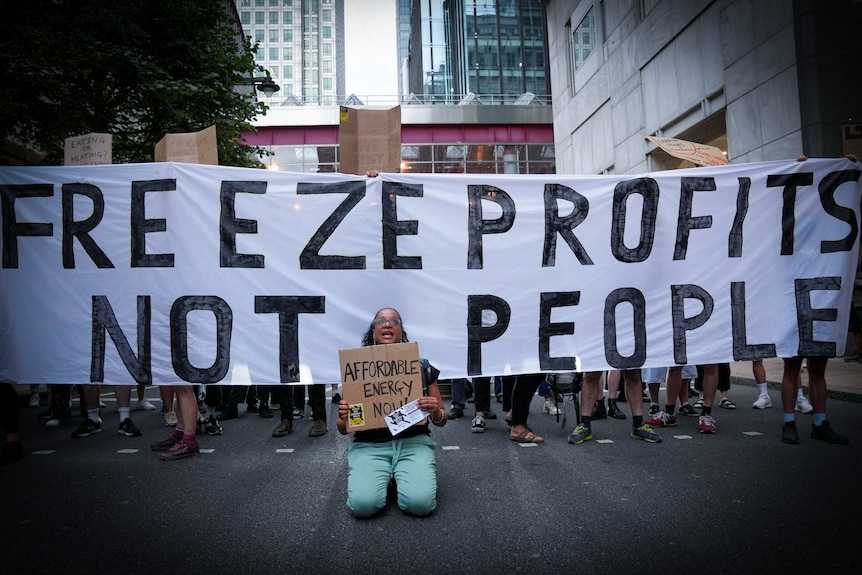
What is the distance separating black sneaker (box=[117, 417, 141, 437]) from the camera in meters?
6.13

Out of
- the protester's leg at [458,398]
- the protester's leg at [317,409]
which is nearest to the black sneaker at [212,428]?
the protester's leg at [317,409]

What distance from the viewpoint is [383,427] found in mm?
3518

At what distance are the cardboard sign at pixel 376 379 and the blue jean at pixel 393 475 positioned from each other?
0.29 metres

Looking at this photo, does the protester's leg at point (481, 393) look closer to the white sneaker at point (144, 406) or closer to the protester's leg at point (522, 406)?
the protester's leg at point (522, 406)

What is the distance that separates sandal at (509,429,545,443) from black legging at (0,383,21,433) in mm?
4572

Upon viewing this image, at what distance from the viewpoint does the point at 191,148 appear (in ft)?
15.8

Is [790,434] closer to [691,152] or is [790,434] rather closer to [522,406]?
[522,406]

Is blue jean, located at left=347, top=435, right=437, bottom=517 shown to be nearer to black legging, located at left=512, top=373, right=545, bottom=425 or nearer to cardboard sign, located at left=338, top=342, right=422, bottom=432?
cardboard sign, located at left=338, top=342, right=422, bottom=432

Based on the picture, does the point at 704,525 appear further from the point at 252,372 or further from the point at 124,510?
the point at 124,510

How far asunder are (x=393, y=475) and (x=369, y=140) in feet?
9.14

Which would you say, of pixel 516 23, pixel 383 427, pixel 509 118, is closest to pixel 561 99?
pixel 509 118

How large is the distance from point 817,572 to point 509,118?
99.5 ft

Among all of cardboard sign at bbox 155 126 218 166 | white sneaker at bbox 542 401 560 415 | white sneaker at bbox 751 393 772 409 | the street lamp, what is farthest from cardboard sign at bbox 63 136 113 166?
the street lamp

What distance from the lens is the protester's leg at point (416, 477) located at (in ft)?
10.8
